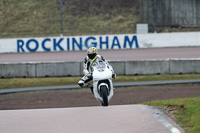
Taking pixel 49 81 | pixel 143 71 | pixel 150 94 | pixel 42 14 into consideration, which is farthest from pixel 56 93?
pixel 42 14

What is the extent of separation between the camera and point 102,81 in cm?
979

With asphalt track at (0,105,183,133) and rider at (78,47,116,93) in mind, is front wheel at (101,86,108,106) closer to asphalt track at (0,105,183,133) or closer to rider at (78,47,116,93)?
rider at (78,47,116,93)

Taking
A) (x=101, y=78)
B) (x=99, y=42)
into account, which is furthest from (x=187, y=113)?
(x=99, y=42)

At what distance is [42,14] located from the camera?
36812 millimetres

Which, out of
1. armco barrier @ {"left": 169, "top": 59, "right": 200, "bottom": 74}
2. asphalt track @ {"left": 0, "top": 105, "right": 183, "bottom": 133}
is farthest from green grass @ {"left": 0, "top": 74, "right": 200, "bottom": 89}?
asphalt track @ {"left": 0, "top": 105, "right": 183, "bottom": 133}

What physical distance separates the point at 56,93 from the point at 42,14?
20.9m

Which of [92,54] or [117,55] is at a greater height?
[92,54]

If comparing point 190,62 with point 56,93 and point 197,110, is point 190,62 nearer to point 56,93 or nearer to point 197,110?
point 56,93

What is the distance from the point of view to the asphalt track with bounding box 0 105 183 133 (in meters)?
6.80

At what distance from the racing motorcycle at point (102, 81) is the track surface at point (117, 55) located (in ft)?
50.9

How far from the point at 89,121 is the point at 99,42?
73.2 feet

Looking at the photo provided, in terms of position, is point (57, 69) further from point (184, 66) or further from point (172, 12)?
point (172, 12)

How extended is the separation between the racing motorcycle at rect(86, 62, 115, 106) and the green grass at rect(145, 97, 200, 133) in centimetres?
132

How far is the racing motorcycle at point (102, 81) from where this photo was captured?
9625 millimetres
